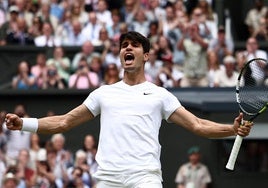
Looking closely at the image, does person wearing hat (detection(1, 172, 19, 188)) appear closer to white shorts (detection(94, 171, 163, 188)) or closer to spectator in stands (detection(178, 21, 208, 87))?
spectator in stands (detection(178, 21, 208, 87))

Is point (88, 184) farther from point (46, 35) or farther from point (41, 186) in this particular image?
point (46, 35)

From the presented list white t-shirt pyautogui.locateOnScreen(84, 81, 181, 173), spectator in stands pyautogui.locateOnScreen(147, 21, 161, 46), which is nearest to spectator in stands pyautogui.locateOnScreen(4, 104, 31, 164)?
spectator in stands pyautogui.locateOnScreen(147, 21, 161, 46)

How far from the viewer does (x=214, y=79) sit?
64.1ft

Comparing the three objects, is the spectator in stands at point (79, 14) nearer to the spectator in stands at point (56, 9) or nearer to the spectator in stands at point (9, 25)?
the spectator in stands at point (56, 9)

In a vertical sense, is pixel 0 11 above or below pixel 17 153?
above

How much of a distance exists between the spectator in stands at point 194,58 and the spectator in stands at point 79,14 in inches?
76.0

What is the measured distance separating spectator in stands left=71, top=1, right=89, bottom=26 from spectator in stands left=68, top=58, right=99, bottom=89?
4.41 feet

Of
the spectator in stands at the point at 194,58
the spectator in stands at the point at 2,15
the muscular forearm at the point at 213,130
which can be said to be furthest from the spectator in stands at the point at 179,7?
the muscular forearm at the point at 213,130

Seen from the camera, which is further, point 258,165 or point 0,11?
point 0,11

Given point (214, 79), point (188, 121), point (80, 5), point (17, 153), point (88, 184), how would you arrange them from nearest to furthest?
point (188, 121) → point (88, 184) → point (17, 153) → point (214, 79) → point (80, 5)

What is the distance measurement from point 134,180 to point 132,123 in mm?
482

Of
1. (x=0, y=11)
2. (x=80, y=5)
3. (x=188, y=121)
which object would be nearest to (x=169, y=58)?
(x=80, y=5)

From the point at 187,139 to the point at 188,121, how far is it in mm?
9547

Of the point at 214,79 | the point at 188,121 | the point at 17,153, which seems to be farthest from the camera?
the point at 214,79
